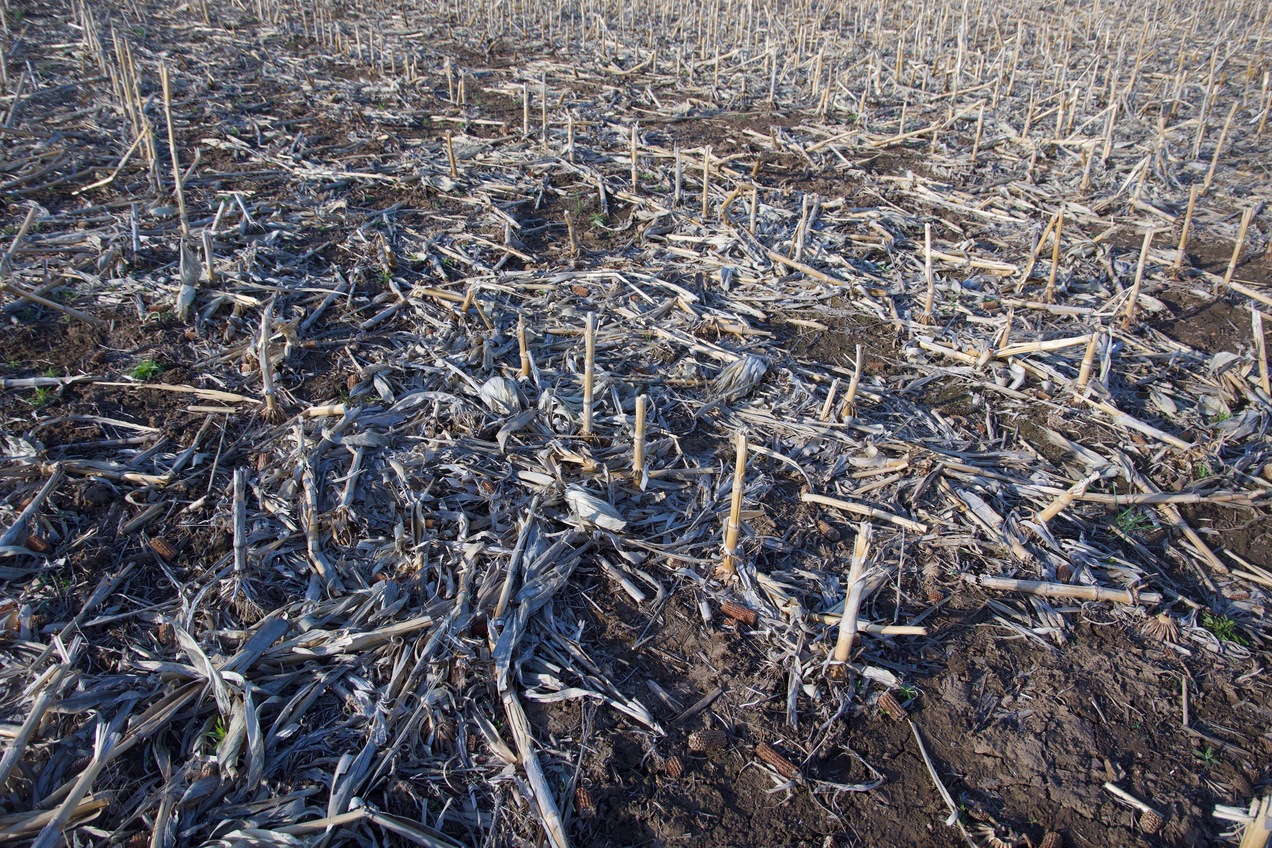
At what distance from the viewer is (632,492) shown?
4215mm

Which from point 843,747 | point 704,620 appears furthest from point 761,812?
point 704,620

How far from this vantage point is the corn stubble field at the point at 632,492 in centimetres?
295

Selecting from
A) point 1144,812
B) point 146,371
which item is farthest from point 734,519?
point 146,371

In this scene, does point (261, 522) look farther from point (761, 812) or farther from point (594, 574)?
point (761, 812)

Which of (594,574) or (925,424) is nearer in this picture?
(594,574)

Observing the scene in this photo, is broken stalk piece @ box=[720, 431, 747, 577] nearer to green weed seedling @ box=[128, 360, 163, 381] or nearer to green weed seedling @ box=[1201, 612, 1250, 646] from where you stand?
green weed seedling @ box=[1201, 612, 1250, 646]

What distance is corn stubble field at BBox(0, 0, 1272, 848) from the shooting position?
2.95m

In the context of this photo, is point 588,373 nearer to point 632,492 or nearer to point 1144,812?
point 632,492

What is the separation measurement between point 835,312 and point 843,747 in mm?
3570

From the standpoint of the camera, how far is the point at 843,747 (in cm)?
307

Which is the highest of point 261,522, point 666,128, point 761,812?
point 666,128

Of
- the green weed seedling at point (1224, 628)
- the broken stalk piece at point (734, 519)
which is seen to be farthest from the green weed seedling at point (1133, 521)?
the broken stalk piece at point (734, 519)

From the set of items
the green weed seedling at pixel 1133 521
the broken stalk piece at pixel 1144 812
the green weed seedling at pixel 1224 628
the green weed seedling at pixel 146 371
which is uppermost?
the green weed seedling at pixel 146 371

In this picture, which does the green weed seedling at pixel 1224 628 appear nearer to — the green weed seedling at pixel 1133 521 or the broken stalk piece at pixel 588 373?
the green weed seedling at pixel 1133 521
